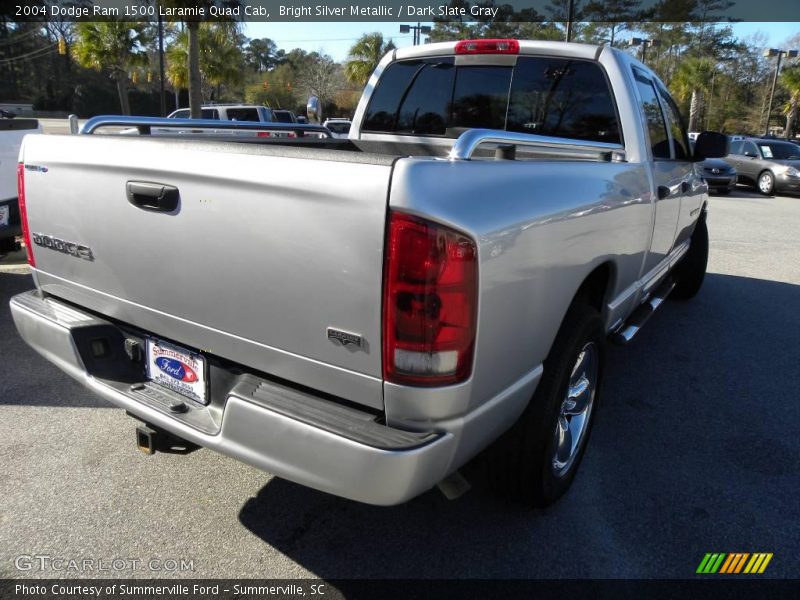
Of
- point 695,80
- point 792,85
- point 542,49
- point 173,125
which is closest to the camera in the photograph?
point 173,125

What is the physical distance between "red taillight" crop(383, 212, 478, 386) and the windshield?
754 inches

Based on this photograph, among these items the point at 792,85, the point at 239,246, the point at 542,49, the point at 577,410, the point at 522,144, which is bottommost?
the point at 577,410

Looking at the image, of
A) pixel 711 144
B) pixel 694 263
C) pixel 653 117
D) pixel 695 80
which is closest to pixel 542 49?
pixel 653 117

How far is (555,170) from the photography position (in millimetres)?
2250

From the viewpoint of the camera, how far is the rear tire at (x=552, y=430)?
2359 mm

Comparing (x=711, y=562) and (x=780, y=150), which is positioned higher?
(x=780, y=150)

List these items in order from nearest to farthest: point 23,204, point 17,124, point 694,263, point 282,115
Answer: point 23,204 → point 17,124 → point 694,263 → point 282,115

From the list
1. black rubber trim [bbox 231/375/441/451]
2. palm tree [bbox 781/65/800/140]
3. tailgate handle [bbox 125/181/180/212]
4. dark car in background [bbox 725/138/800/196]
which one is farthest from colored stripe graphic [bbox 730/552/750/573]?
palm tree [bbox 781/65/800/140]

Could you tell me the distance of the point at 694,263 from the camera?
6.03 meters

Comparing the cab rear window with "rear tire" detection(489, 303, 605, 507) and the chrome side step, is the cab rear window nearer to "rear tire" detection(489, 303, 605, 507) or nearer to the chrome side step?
the chrome side step

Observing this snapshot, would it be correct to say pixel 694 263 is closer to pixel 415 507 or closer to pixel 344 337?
pixel 415 507

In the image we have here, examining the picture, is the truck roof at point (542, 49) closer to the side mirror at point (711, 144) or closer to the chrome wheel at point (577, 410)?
the side mirror at point (711, 144)

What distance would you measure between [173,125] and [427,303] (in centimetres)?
215

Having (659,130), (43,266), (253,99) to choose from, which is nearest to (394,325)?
(43,266)
